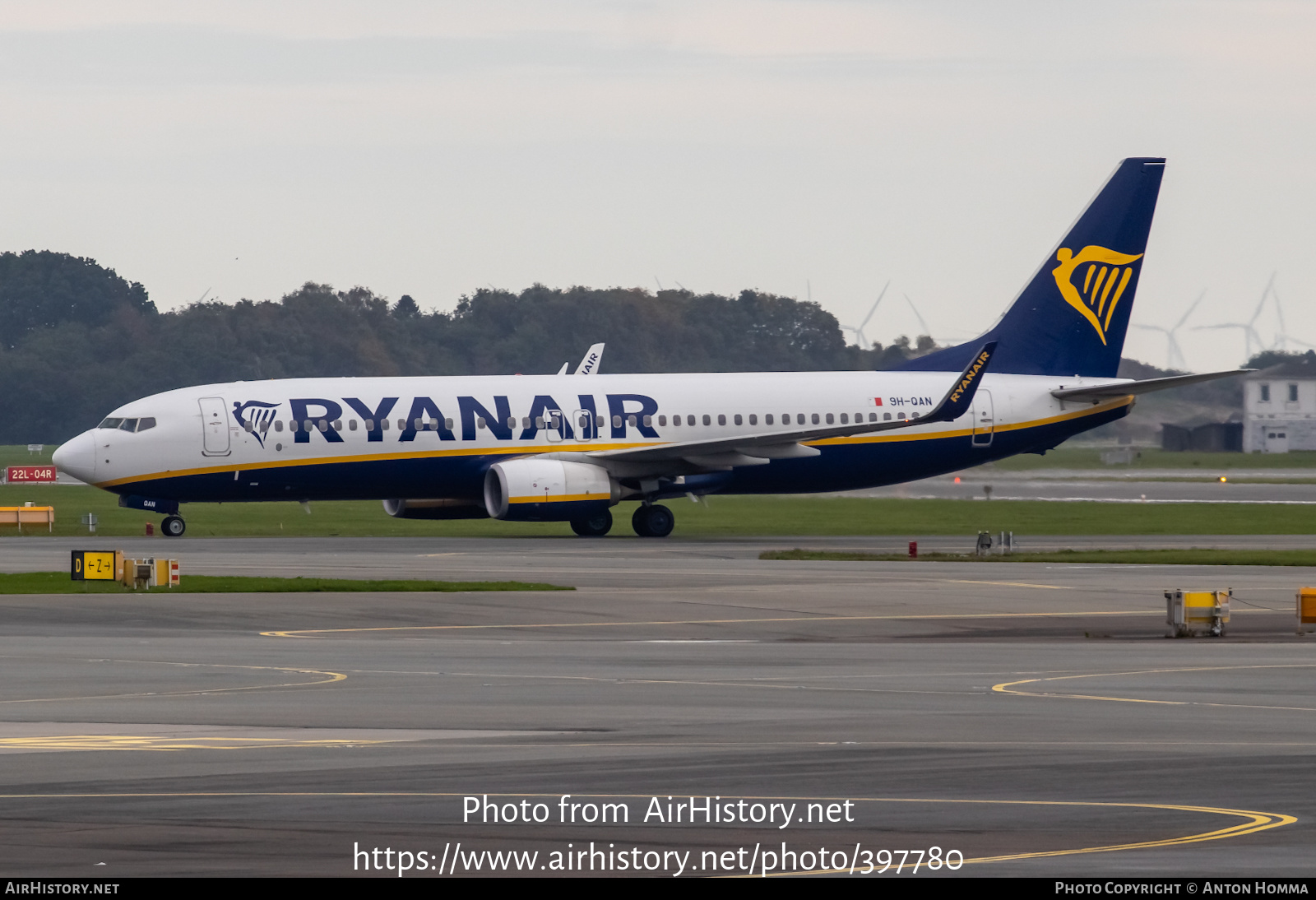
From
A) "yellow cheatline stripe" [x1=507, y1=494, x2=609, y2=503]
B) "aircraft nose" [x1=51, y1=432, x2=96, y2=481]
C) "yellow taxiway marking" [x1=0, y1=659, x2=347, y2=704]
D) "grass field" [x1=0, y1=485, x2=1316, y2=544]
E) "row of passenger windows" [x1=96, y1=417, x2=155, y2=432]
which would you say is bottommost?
"grass field" [x1=0, y1=485, x2=1316, y2=544]

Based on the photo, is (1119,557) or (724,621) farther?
(1119,557)

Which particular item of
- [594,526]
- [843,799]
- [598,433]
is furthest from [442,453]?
[843,799]

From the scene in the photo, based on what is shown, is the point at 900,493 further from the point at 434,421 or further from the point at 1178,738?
the point at 1178,738

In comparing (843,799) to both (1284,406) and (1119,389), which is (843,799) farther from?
(1284,406)

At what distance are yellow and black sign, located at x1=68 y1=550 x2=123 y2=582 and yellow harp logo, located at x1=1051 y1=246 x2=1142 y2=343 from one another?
30.8 meters

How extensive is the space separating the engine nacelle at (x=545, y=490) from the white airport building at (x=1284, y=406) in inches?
3509

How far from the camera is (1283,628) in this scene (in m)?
28.2

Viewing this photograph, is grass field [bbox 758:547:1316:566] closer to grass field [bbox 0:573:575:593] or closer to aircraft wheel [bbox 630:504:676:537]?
aircraft wheel [bbox 630:504:676:537]

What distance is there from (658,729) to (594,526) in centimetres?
3506

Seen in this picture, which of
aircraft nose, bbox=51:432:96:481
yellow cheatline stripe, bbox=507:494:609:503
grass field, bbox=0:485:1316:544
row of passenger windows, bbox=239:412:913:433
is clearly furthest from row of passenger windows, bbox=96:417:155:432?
yellow cheatline stripe, bbox=507:494:609:503

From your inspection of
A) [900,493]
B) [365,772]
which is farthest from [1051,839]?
[900,493]

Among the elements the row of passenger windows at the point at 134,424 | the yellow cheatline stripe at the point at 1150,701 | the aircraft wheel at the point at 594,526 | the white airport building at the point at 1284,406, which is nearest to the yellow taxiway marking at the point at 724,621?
the yellow cheatline stripe at the point at 1150,701

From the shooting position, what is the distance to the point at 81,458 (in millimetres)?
50438

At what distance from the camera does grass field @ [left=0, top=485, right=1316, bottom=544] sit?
55.2m
